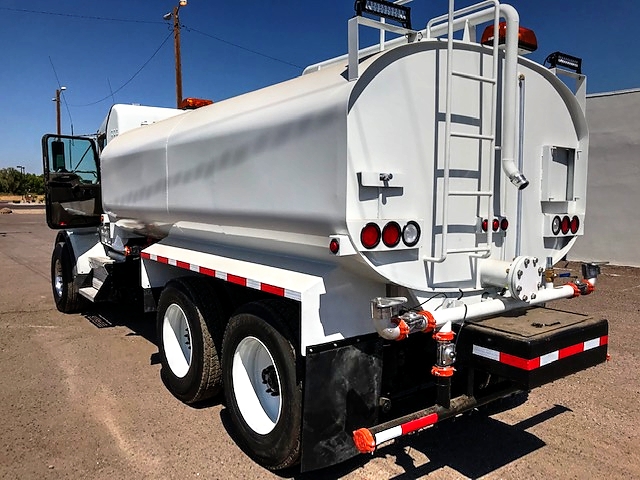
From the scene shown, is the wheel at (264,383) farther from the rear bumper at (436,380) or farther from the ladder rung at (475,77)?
the ladder rung at (475,77)

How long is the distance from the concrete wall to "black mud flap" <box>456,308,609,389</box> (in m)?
10.8

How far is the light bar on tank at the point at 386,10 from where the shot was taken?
2908 millimetres

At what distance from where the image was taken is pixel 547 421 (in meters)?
4.27

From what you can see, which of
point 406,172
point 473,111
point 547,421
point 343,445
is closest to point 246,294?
point 343,445

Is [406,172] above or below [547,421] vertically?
above

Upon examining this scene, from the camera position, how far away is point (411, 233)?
3.05 m

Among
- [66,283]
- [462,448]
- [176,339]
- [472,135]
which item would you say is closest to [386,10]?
[472,135]

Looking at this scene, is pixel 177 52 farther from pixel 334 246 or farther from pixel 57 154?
pixel 334 246

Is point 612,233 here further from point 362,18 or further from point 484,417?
point 362,18

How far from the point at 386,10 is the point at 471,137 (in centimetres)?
85

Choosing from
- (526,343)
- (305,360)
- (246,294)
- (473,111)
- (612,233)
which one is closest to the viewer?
(526,343)

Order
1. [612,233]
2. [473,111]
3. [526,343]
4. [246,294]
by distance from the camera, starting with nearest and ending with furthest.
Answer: [526,343] < [473,111] < [246,294] < [612,233]

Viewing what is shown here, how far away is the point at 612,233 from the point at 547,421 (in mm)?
10285

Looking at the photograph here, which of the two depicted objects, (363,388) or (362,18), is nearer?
(362,18)
